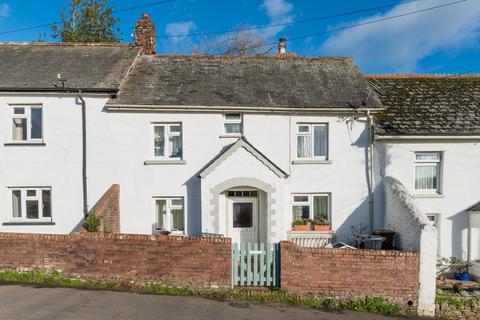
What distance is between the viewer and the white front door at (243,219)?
12.6 metres

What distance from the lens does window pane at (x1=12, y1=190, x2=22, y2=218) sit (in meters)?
12.7

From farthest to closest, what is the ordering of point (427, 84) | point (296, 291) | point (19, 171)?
1. point (427, 84)
2. point (19, 171)
3. point (296, 291)

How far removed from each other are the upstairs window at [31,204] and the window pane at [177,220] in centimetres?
470

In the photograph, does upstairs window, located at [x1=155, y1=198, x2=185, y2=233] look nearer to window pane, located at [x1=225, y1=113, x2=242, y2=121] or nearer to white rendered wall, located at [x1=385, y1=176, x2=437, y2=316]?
window pane, located at [x1=225, y1=113, x2=242, y2=121]

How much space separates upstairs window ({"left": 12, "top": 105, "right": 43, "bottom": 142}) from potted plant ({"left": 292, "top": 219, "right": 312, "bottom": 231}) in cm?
1028

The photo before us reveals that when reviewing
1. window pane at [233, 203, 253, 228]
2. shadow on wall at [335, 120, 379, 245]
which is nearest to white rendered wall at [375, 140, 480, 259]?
shadow on wall at [335, 120, 379, 245]

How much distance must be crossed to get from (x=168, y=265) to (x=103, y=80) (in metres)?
8.45

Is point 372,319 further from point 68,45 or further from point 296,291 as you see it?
point 68,45

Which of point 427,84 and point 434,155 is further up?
point 427,84

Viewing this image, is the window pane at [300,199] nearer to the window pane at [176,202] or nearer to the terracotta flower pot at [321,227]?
the terracotta flower pot at [321,227]

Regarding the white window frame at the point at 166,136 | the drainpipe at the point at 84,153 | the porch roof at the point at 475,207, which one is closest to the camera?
the porch roof at the point at 475,207

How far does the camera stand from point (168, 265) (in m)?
8.59

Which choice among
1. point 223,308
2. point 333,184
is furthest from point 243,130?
point 223,308

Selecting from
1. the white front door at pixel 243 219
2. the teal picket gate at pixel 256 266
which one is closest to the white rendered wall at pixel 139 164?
the white front door at pixel 243 219
